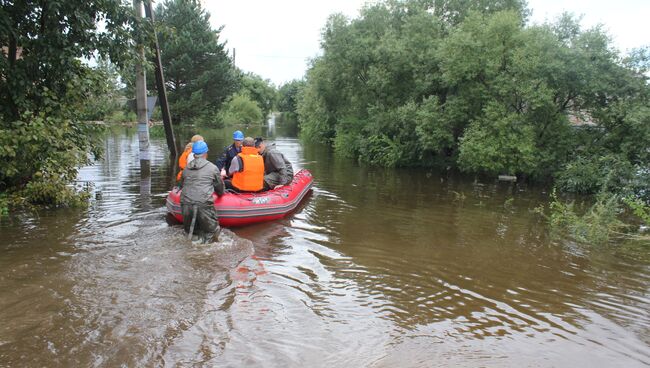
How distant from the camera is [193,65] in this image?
1388 inches

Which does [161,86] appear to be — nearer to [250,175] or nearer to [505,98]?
[250,175]

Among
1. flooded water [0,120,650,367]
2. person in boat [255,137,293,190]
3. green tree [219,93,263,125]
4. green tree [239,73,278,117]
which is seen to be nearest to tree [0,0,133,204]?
flooded water [0,120,650,367]

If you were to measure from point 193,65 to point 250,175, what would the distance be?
28930mm

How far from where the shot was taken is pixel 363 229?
880 centimetres

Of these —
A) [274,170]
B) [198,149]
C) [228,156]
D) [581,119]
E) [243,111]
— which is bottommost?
→ [274,170]

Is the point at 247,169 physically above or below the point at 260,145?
below

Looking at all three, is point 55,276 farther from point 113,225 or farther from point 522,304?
point 522,304

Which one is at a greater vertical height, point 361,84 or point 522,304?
point 361,84

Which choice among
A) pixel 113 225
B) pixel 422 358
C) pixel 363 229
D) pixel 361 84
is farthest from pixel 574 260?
pixel 361 84

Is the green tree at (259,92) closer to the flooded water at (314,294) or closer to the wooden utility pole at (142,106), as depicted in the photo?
the wooden utility pole at (142,106)

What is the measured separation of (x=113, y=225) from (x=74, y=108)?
2504 mm

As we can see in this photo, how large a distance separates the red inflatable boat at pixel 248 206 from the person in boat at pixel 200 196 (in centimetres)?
58

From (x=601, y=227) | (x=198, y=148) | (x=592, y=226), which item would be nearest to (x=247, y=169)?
(x=198, y=148)

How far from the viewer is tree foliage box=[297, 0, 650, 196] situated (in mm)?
13398
